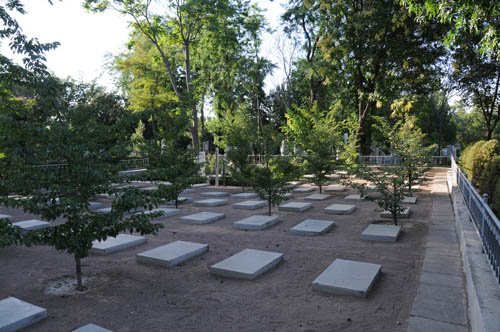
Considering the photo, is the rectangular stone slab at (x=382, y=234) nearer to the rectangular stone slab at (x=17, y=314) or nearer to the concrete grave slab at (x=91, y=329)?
the concrete grave slab at (x=91, y=329)

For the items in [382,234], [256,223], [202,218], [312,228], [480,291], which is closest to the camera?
[480,291]

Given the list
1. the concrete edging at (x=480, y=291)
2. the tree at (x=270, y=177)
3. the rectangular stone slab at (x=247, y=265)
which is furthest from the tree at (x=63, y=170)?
the tree at (x=270, y=177)

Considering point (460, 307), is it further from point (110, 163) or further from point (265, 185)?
point (265, 185)

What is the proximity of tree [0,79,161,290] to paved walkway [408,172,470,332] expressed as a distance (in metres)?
3.20

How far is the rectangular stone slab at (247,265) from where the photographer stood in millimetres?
4582

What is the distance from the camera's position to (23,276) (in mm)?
4742

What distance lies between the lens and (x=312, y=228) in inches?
279

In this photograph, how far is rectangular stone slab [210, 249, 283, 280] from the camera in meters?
4.58

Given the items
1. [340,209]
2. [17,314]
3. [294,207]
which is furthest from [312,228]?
Result: [17,314]

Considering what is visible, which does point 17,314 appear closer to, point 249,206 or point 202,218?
point 202,218

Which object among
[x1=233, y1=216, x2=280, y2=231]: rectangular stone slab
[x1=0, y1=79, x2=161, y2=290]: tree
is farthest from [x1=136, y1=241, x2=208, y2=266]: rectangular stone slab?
[x1=233, y1=216, x2=280, y2=231]: rectangular stone slab

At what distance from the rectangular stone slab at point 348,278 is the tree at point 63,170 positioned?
7.46 ft

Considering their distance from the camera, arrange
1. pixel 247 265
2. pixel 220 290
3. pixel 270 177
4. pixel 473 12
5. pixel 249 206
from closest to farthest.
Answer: pixel 220 290 < pixel 247 265 < pixel 473 12 < pixel 270 177 < pixel 249 206

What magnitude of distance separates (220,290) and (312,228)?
3365 mm
